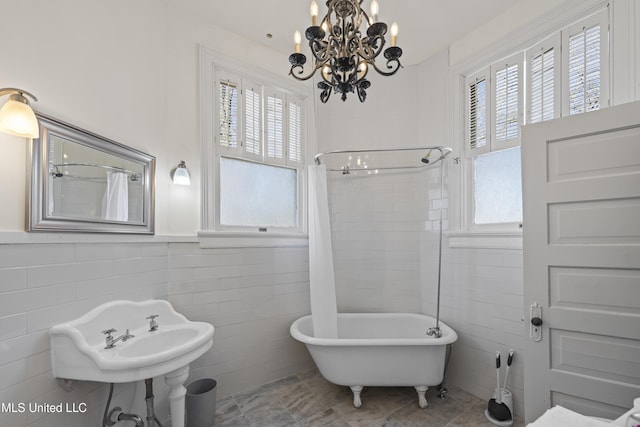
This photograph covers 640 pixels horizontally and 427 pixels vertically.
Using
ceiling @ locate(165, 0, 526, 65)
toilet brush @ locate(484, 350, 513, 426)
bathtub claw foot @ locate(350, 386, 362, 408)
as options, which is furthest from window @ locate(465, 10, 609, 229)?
bathtub claw foot @ locate(350, 386, 362, 408)

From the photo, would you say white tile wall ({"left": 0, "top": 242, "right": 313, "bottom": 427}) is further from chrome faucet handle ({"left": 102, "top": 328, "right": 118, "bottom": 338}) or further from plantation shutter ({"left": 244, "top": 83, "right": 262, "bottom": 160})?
plantation shutter ({"left": 244, "top": 83, "right": 262, "bottom": 160})

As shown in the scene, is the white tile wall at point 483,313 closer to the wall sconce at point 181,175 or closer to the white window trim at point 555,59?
the white window trim at point 555,59

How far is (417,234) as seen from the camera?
2.77m

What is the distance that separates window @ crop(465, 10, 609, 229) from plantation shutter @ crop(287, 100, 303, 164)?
1510 mm

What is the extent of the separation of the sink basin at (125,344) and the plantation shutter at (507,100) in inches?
99.0

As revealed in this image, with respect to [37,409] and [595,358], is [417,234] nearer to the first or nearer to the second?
[595,358]

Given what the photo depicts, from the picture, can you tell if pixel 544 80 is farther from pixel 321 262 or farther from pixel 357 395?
pixel 357 395

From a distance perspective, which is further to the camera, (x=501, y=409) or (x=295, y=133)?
(x=295, y=133)

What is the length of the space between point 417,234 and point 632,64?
5.67 ft

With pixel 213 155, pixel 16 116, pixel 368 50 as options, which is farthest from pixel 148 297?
pixel 368 50

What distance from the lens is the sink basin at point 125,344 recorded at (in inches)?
52.1

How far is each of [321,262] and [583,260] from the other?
167cm

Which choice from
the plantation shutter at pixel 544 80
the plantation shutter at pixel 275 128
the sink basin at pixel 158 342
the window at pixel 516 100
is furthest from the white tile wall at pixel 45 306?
the plantation shutter at pixel 544 80

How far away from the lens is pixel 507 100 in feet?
7.54
